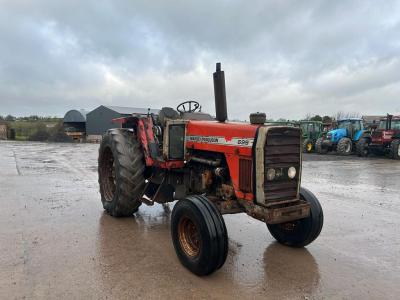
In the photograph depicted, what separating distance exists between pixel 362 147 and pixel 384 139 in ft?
3.61

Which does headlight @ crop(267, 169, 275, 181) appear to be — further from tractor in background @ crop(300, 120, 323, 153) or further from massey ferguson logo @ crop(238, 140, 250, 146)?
tractor in background @ crop(300, 120, 323, 153)

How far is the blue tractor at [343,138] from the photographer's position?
65.6 feet

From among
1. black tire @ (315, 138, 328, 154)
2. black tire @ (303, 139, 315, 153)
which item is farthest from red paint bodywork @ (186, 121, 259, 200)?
black tire @ (303, 139, 315, 153)

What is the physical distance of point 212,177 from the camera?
4508 mm

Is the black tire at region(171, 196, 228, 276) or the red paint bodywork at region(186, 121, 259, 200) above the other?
the red paint bodywork at region(186, 121, 259, 200)

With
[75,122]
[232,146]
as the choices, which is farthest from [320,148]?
[75,122]

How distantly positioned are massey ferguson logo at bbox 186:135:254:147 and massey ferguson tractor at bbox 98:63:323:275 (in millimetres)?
11

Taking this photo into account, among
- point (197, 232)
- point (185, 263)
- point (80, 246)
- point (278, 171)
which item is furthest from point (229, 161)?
point (80, 246)

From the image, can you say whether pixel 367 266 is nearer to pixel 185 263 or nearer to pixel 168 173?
pixel 185 263

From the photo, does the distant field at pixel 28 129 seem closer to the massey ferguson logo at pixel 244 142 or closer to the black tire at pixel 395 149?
the black tire at pixel 395 149

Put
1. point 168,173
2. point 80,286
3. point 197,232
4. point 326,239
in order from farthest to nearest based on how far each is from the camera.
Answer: point 168,173, point 326,239, point 197,232, point 80,286

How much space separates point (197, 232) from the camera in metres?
3.71

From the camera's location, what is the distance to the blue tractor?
65.6ft

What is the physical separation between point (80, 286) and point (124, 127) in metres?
3.23
